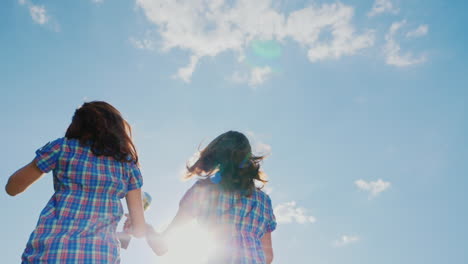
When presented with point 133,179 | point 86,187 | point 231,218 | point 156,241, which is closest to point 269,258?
point 231,218

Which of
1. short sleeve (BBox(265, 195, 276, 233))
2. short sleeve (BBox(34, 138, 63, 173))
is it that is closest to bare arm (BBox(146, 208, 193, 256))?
short sleeve (BBox(265, 195, 276, 233))

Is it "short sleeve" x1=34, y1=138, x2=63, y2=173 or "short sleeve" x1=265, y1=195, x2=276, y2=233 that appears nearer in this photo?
"short sleeve" x1=34, y1=138, x2=63, y2=173

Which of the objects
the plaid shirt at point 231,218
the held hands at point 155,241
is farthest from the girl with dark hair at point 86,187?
the plaid shirt at point 231,218

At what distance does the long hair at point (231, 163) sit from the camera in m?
4.93

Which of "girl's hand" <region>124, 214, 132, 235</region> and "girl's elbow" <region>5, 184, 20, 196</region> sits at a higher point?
"girl's elbow" <region>5, 184, 20, 196</region>

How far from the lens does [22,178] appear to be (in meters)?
4.12

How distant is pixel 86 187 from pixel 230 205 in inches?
58.6

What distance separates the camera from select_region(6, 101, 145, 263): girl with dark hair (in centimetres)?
370

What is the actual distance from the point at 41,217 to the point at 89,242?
1.50 ft

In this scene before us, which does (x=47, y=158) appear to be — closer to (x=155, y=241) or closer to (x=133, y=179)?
(x=133, y=179)

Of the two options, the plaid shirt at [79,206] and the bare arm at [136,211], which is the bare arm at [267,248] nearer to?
the bare arm at [136,211]

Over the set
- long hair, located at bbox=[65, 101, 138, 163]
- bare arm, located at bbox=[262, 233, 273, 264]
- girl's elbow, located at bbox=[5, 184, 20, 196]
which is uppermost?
long hair, located at bbox=[65, 101, 138, 163]

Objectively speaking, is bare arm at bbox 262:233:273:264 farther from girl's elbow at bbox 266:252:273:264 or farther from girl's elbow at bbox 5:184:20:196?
girl's elbow at bbox 5:184:20:196

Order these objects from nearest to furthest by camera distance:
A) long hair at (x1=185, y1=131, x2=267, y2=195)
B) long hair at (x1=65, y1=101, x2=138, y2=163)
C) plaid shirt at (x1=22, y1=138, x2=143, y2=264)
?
1. plaid shirt at (x1=22, y1=138, x2=143, y2=264)
2. long hair at (x1=65, y1=101, x2=138, y2=163)
3. long hair at (x1=185, y1=131, x2=267, y2=195)
